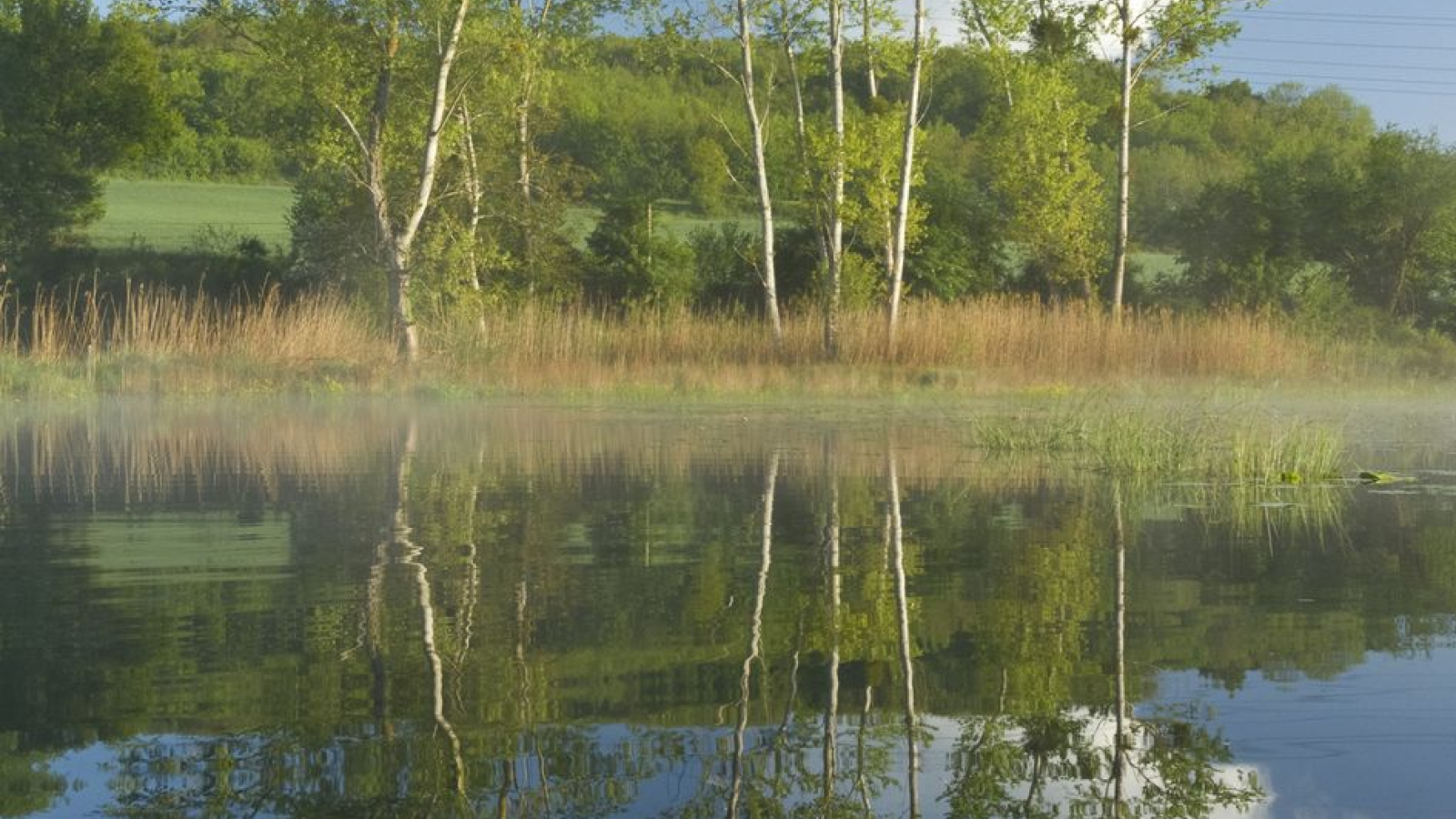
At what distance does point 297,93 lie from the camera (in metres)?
29.3

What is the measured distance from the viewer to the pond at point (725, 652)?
3.94 metres

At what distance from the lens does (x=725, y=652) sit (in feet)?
17.8

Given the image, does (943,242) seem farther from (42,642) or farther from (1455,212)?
(42,642)

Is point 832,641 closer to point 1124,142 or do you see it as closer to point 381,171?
point 381,171

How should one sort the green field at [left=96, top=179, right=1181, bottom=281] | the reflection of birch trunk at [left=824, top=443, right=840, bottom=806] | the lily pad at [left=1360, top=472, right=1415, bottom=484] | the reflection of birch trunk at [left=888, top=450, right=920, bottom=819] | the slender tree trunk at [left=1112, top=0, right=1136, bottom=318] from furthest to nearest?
the green field at [left=96, top=179, right=1181, bottom=281] → the slender tree trunk at [left=1112, top=0, right=1136, bottom=318] → the lily pad at [left=1360, top=472, right=1415, bottom=484] → the reflection of birch trunk at [left=824, top=443, right=840, bottom=806] → the reflection of birch trunk at [left=888, top=450, right=920, bottom=819]

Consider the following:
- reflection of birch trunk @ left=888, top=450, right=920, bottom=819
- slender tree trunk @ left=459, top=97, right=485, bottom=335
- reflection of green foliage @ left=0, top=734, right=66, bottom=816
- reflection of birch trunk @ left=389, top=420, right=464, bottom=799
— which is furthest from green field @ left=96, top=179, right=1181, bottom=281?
reflection of green foliage @ left=0, top=734, right=66, bottom=816

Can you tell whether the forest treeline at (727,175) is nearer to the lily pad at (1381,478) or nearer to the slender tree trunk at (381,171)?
the slender tree trunk at (381,171)

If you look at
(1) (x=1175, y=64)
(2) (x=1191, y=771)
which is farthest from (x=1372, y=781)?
(1) (x=1175, y=64)

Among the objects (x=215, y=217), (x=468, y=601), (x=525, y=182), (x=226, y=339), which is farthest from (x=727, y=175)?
(x=468, y=601)

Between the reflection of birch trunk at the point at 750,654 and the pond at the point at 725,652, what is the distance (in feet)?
0.06

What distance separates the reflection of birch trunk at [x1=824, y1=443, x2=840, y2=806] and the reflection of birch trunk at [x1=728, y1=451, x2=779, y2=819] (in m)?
0.19

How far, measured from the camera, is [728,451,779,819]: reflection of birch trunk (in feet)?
12.9

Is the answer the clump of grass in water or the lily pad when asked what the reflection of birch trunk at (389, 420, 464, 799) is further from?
the lily pad

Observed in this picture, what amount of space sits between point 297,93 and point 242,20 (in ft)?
5.59
